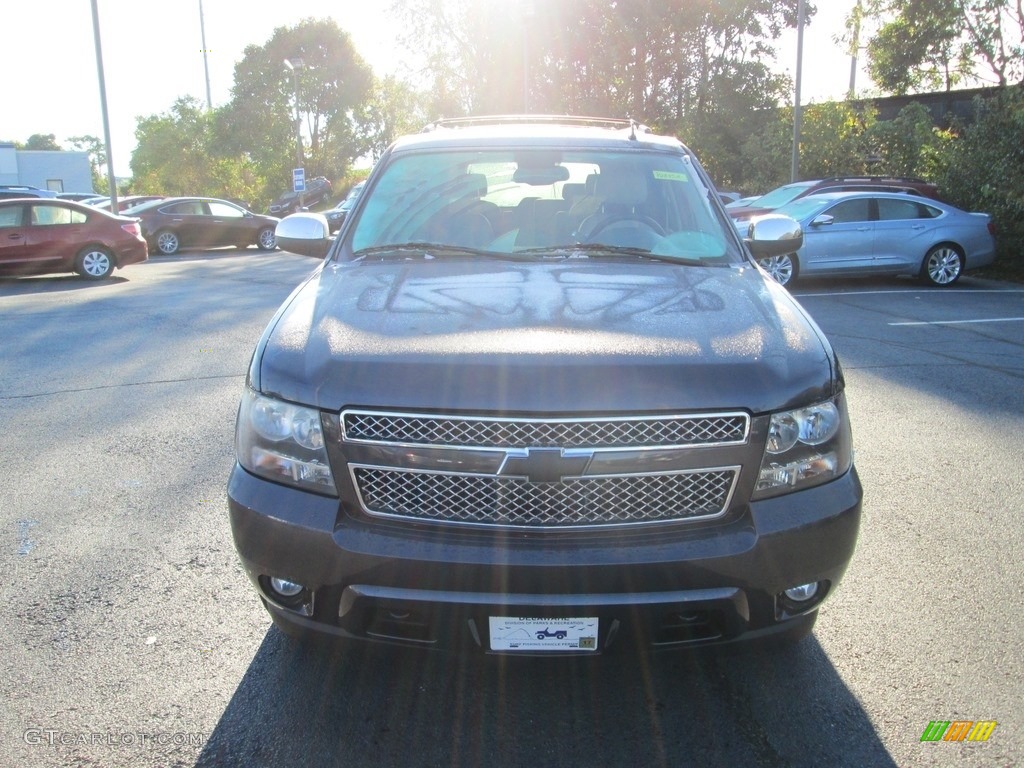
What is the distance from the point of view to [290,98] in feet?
186

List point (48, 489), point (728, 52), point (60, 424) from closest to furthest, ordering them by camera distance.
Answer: point (48, 489)
point (60, 424)
point (728, 52)

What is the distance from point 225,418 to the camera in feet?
20.8

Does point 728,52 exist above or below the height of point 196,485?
above

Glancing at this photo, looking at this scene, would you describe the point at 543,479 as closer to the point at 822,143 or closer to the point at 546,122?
the point at 546,122

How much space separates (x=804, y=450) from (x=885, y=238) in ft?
42.0

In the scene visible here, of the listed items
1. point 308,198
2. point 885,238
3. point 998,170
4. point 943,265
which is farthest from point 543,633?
point 308,198

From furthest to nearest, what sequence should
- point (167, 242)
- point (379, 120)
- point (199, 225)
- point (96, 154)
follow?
point (96, 154) < point (379, 120) < point (199, 225) < point (167, 242)

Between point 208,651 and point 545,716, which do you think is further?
point 208,651

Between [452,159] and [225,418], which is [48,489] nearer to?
[225,418]

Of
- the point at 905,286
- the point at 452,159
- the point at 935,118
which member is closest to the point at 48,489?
the point at 452,159

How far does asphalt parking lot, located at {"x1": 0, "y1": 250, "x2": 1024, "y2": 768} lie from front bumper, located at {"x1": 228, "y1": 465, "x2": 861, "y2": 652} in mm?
369

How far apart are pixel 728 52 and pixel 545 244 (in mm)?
30940

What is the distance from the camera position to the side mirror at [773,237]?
14.5 ft

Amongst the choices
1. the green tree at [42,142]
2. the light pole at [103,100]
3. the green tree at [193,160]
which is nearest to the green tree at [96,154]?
the green tree at [42,142]
